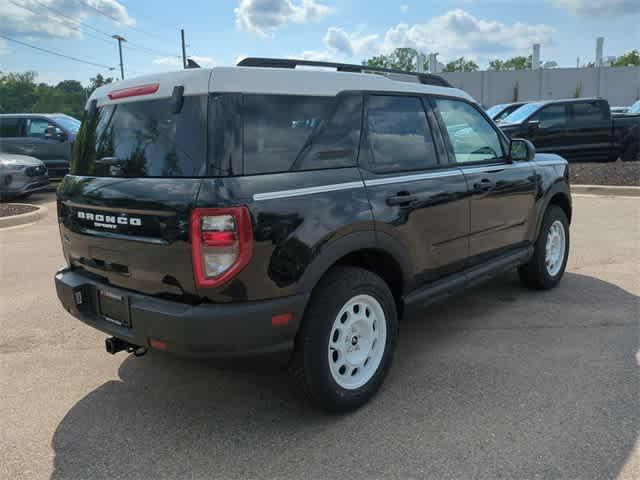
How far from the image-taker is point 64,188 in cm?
335

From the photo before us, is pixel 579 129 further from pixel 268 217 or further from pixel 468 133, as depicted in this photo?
pixel 268 217

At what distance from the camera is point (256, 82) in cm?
276

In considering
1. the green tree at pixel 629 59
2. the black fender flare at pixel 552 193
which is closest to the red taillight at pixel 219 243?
the black fender flare at pixel 552 193

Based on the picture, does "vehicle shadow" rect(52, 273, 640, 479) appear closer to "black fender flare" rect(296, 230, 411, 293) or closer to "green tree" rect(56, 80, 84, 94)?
"black fender flare" rect(296, 230, 411, 293)

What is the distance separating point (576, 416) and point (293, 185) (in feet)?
6.51

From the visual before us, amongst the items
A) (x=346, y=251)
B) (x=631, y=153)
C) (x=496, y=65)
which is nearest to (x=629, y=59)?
(x=496, y=65)

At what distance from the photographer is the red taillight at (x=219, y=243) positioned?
98.5 inches

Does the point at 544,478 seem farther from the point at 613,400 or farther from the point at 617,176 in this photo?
the point at 617,176

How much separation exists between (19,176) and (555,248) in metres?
10.5

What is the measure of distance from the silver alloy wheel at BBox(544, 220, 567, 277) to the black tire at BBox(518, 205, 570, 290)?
3cm

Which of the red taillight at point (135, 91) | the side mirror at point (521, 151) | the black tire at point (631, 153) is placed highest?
the red taillight at point (135, 91)

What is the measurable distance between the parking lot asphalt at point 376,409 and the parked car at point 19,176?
24.6 feet

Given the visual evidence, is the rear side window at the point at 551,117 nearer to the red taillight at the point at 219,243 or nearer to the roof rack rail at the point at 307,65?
the roof rack rail at the point at 307,65

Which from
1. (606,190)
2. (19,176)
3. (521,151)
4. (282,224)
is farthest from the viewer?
(19,176)
